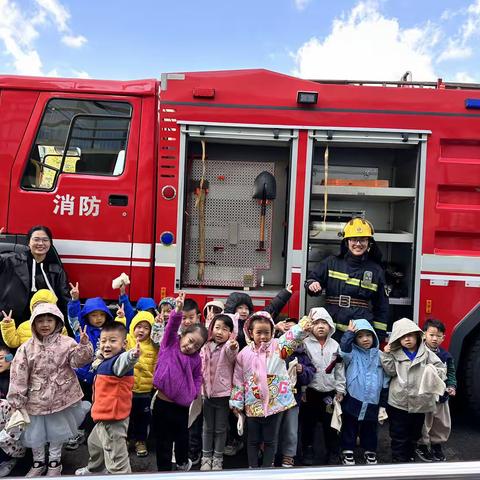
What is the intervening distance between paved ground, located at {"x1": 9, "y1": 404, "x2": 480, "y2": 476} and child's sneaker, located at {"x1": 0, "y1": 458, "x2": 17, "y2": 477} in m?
0.09

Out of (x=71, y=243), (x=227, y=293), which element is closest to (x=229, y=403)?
(x=227, y=293)

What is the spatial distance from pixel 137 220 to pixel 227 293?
0.99m

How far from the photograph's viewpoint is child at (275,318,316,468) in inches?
128

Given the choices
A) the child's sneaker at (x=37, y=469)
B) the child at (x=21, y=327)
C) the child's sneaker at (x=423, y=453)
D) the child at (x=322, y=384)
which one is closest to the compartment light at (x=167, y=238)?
the child at (x=21, y=327)

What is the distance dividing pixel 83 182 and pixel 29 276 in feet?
2.93

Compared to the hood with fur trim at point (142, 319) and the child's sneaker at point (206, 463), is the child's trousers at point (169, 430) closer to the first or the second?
the child's sneaker at point (206, 463)

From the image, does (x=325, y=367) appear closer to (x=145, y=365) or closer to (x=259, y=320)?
(x=259, y=320)

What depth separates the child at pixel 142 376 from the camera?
3432 millimetres

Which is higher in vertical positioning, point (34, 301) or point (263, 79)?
point (263, 79)

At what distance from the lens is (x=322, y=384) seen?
3.37 m

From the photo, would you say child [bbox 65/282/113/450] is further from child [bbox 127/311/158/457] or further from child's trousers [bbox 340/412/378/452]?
child's trousers [bbox 340/412/378/452]

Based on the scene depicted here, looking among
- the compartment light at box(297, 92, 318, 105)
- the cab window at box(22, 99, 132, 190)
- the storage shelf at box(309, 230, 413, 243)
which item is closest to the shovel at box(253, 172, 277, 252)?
the storage shelf at box(309, 230, 413, 243)

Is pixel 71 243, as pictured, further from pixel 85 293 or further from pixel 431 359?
pixel 431 359

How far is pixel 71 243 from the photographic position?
402 centimetres
